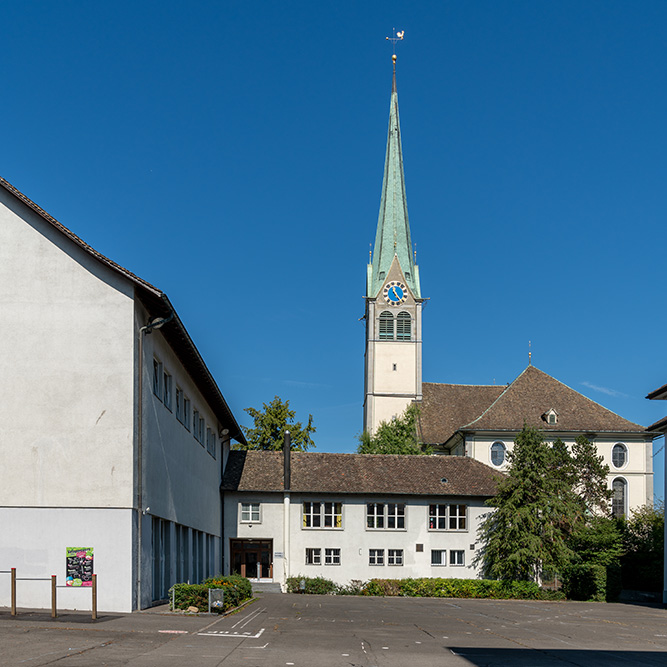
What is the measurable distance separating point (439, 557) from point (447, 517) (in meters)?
2.16

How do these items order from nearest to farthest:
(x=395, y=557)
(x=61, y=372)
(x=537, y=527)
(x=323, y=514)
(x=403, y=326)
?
(x=61, y=372) → (x=537, y=527) → (x=395, y=557) → (x=323, y=514) → (x=403, y=326)

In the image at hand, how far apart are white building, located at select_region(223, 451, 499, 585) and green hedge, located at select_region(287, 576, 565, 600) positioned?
1690mm

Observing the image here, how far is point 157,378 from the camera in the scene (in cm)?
2791

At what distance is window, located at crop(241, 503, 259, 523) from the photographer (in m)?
50.1

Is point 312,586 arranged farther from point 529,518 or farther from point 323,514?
point 529,518

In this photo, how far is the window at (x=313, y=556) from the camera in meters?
49.8

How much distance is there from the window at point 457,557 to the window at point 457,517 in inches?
49.8

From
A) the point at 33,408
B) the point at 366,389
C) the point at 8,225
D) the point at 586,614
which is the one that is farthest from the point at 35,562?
the point at 366,389

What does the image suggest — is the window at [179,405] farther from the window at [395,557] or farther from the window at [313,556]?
the window at [395,557]

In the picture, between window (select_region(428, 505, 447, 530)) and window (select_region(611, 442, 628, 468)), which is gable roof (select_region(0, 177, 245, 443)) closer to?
window (select_region(428, 505, 447, 530))

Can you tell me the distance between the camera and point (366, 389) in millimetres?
84812

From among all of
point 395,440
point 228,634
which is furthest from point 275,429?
point 228,634

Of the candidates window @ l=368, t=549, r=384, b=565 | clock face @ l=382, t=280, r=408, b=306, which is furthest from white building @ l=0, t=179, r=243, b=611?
clock face @ l=382, t=280, r=408, b=306

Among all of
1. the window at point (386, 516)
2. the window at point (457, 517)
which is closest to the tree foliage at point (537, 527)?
the window at point (457, 517)
